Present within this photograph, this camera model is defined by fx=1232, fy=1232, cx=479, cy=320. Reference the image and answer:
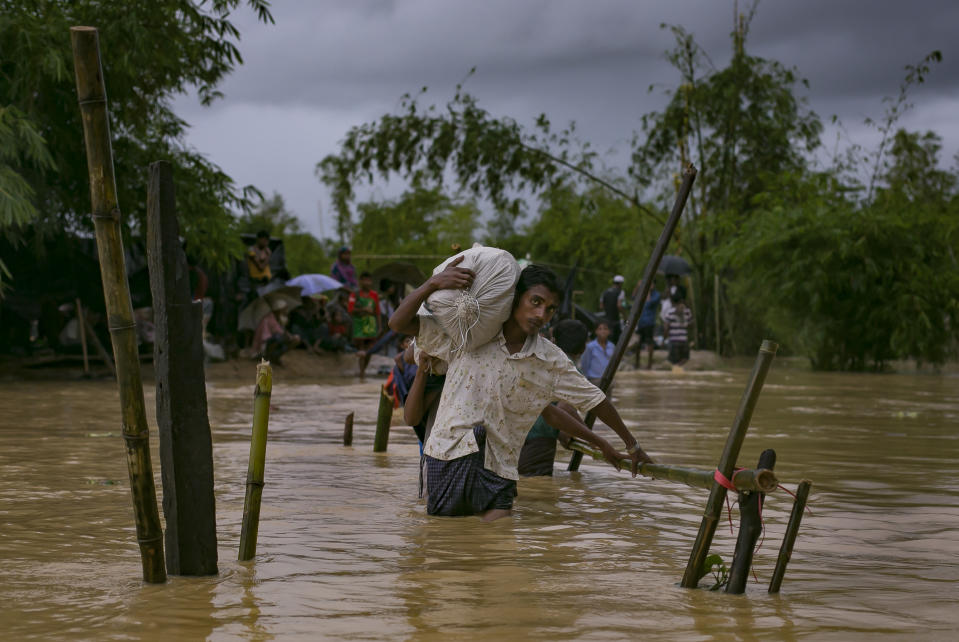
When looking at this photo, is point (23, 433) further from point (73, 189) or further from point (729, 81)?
point (729, 81)

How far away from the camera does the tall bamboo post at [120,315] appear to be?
13.0 ft

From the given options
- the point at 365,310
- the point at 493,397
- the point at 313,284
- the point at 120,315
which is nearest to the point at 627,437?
the point at 493,397

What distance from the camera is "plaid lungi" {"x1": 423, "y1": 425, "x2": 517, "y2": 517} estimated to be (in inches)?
225

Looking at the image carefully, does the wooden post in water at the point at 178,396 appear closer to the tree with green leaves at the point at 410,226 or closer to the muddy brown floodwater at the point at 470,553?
the muddy brown floodwater at the point at 470,553

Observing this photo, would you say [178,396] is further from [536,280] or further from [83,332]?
[83,332]

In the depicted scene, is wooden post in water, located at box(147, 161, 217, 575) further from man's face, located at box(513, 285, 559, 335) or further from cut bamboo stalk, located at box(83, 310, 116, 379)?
cut bamboo stalk, located at box(83, 310, 116, 379)

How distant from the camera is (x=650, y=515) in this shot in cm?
591

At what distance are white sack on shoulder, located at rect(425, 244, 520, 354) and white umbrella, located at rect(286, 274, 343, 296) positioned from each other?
13.1m

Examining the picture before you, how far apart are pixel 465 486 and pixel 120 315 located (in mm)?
2161

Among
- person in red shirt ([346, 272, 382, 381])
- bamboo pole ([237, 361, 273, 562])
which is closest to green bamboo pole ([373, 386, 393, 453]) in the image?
bamboo pole ([237, 361, 273, 562])

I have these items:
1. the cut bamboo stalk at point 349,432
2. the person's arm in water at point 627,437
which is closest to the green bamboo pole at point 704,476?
the person's arm in water at point 627,437

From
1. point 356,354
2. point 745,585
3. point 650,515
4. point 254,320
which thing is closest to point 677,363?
point 356,354

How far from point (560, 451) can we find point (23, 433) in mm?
4049

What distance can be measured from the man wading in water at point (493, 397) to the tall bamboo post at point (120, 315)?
1.79 metres
